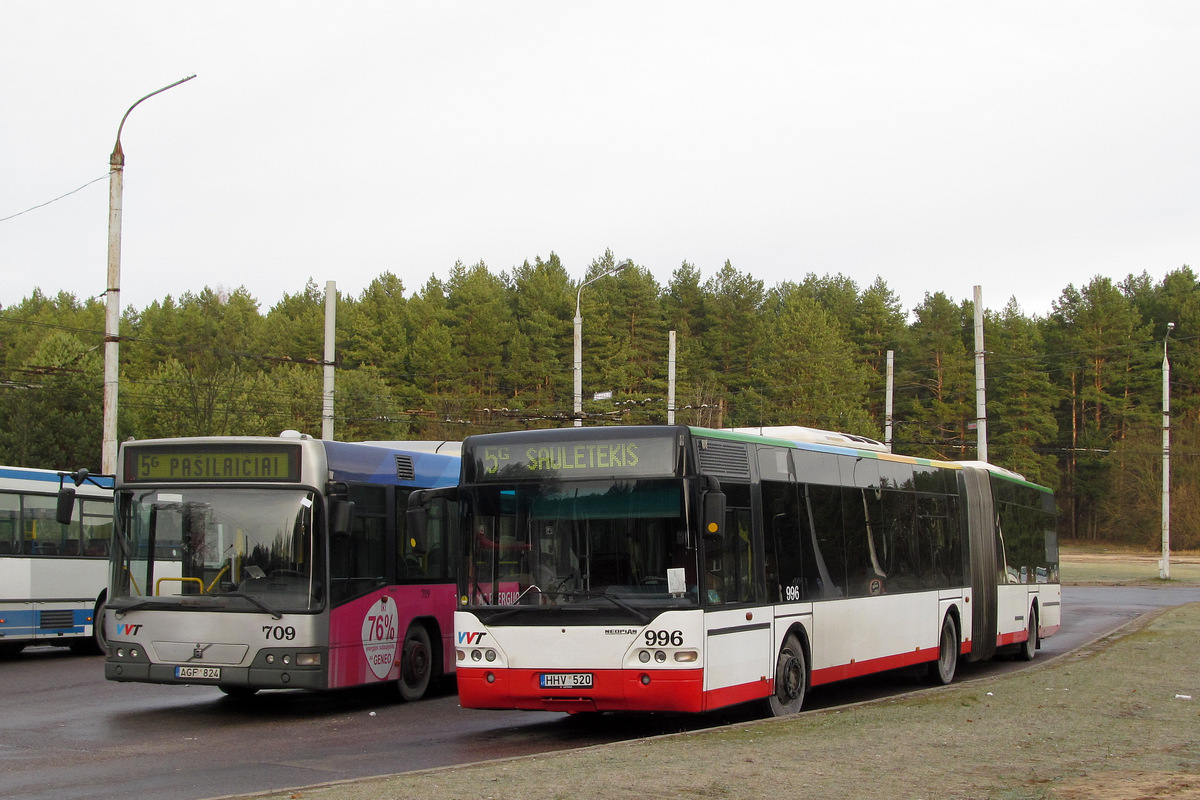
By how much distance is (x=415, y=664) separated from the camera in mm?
15312

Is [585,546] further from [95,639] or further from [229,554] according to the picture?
[95,639]

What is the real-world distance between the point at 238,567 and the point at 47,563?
8332mm

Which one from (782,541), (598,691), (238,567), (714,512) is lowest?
(598,691)

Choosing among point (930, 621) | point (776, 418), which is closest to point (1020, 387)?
point (776, 418)

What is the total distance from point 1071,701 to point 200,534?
29.8 feet

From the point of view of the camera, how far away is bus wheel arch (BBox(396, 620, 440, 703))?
15.1 meters

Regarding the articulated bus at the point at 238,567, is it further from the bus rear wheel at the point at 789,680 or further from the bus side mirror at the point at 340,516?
the bus rear wheel at the point at 789,680

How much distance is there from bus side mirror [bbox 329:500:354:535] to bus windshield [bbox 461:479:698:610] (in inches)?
78.8

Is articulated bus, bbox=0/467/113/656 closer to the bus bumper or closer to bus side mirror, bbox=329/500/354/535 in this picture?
bus side mirror, bbox=329/500/354/535

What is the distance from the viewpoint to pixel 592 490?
1144cm

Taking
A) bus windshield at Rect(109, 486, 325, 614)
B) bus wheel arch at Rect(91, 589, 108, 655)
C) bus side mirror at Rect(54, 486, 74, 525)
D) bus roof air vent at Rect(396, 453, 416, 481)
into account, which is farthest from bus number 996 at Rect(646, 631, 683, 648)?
bus wheel arch at Rect(91, 589, 108, 655)

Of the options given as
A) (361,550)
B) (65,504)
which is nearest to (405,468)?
(361,550)

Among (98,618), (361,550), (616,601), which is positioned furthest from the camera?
(98,618)

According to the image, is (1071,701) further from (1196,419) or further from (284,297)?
(284,297)
